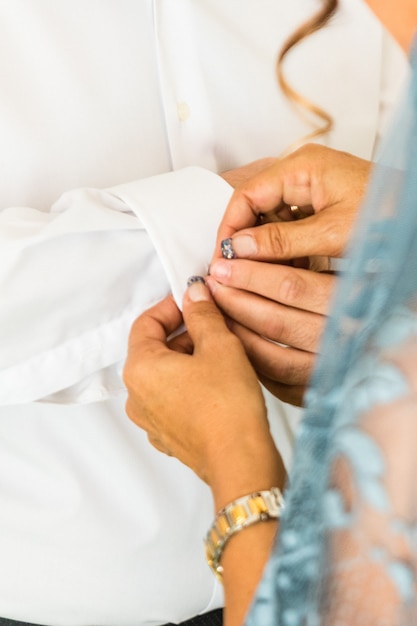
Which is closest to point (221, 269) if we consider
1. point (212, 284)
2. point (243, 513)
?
point (212, 284)

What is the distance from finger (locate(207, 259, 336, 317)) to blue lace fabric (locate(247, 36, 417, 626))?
263 millimetres

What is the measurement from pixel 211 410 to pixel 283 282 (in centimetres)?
14

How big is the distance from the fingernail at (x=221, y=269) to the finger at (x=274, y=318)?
0.01m

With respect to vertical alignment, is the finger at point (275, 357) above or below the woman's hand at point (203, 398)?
below

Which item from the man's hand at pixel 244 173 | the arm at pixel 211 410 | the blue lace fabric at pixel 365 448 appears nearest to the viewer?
the blue lace fabric at pixel 365 448

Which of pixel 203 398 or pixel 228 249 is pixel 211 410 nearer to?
pixel 203 398

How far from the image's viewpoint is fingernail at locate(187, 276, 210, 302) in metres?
0.57

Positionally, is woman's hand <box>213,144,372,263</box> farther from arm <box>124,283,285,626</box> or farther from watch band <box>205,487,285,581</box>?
watch band <box>205,487,285,581</box>

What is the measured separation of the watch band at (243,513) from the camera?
399 mm

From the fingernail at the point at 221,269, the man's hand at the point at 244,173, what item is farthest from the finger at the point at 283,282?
the man's hand at the point at 244,173

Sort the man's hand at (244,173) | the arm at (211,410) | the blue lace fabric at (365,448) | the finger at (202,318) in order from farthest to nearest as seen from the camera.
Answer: the man's hand at (244,173), the finger at (202,318), the arm at (211,410), the blue lace fabric at (365,448)

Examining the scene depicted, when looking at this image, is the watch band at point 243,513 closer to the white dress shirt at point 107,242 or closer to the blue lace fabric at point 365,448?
the blue lace fabric at point 365,448

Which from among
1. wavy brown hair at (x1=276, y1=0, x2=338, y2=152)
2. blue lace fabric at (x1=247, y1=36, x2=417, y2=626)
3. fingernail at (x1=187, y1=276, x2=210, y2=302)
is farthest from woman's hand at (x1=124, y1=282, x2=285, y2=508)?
wavy brown hair at (x1=276, y1=0, x2=338, y2=152)

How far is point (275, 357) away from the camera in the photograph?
57 cm
